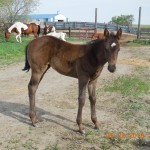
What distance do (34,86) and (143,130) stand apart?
2192 mm

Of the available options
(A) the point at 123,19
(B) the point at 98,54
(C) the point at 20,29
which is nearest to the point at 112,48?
(B) the point at 98,54

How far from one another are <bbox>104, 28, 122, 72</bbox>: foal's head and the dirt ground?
4.34 feet

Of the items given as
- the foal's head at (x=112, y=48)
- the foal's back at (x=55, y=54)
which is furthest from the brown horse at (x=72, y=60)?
the foal's head at (x=112, y=48)

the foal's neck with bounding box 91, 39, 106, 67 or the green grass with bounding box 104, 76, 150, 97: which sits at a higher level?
the foal's neck with bounding box 91, 39, 106, 67

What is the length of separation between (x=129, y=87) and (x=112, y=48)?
408 cm

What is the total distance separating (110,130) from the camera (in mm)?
5531

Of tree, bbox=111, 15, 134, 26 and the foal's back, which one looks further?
tree, bbox=111, 15, 134, 26

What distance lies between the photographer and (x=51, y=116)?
618 cm

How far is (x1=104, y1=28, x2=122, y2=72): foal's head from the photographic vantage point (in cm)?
472

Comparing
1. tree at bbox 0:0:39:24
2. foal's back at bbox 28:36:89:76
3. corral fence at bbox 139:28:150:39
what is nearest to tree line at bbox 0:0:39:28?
tree at bbox 0:0:39:24

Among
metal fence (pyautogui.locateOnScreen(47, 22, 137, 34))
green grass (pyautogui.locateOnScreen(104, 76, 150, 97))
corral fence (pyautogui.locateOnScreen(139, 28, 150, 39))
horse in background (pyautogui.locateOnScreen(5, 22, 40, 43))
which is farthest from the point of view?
→ metal fence (pyautogui.locateOnScreen(47, 22, 137, 34))

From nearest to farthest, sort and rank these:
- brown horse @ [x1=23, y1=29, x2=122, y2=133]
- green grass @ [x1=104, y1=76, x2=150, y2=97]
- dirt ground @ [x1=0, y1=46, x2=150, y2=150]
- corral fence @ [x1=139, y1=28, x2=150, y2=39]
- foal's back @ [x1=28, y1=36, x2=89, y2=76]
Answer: dirt ground @ [x1=0, y1=46, x2=150, y2=150], brown horse @ [x1=23, y1=29, x2=122, y2=133], foal's back @ [x1=28, y1=36, x2=89, y2=76], green grass @ [x1=104, y1=76, x2=150, y2=97], corral fence @ [x1=139, y1=28, x2=150, y2=39]

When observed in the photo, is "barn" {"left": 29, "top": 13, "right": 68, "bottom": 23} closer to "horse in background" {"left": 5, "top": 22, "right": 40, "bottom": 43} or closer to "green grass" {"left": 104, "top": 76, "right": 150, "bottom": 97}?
"horse in background" {"left": 5, "top": 22, "right": 40, "bottom": 43}
